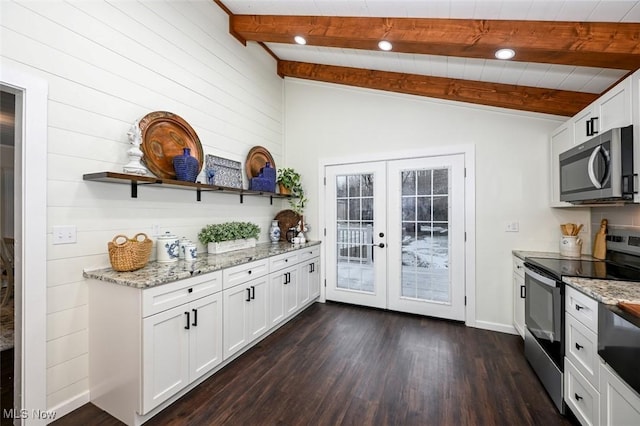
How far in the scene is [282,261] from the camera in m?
3.31

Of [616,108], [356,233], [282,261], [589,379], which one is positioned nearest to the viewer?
[589,379]

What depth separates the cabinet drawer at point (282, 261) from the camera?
3.13 m

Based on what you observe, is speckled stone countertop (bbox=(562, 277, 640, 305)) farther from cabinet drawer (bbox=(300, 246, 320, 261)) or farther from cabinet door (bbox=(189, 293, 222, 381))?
cabinet drawer (bbox=(300, 246, 320, 261))

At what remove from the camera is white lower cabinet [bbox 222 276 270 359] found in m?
2.51

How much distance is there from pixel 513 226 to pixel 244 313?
3036mm

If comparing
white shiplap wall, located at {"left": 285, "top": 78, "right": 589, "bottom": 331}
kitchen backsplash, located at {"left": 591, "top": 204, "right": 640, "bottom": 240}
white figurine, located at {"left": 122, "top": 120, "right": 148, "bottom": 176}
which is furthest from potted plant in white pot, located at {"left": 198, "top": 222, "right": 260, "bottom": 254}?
kitchen backsplash, located at {"left": 591, "top": 204, "right": 640, "bottom": 240}

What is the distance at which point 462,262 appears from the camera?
344 centimetres

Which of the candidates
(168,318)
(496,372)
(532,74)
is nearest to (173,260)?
(168,318)

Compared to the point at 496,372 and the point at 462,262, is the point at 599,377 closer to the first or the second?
the point at 496,372

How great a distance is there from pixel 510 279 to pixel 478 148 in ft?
5.06

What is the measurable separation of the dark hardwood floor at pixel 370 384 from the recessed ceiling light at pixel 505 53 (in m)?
2.60

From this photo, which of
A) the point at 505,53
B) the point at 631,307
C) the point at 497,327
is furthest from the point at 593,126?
the point at 497,327

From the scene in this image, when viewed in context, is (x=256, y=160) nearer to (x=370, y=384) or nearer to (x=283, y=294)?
(x=283, y=294)

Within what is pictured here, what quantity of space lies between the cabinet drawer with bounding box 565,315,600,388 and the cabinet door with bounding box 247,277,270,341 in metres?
2.47
